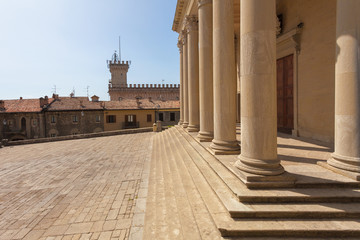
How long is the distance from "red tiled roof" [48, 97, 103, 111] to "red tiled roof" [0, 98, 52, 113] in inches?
94.8

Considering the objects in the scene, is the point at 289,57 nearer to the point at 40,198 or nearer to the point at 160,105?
the point at 40,198

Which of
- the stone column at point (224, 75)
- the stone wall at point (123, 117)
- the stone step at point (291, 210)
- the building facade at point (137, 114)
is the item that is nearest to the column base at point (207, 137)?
the stone column at point (224, 75)

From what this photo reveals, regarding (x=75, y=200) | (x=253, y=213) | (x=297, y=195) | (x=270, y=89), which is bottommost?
(x=75, y=200)

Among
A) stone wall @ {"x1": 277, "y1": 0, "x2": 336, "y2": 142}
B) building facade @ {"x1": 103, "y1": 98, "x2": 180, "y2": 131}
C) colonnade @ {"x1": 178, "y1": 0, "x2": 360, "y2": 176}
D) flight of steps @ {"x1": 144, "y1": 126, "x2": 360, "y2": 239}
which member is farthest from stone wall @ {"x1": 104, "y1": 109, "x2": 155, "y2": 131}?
colonnade @ {"x1": 178, "y1": 0, "x2": 360, "y2": 176}

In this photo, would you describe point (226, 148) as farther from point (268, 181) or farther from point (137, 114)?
point (137, 114)

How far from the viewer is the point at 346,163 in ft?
14.2

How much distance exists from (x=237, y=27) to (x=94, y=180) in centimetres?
1447

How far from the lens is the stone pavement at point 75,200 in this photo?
4.55 meters

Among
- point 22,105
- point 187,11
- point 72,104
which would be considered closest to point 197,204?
point 187,11

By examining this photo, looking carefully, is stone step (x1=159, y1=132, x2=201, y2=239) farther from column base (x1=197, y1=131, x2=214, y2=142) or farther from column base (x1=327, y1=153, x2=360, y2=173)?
column base (x1=327, y1=153, x2=360, y2=173)

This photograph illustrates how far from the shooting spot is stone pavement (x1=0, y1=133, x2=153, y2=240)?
4.55 metres

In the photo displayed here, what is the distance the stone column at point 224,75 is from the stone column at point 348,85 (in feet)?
8.84

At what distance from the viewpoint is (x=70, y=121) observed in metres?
34.4

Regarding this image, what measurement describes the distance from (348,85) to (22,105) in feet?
145
